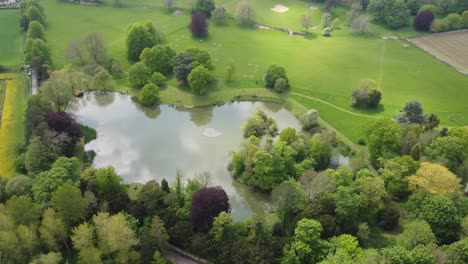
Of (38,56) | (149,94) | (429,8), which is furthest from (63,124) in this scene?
(429,8)

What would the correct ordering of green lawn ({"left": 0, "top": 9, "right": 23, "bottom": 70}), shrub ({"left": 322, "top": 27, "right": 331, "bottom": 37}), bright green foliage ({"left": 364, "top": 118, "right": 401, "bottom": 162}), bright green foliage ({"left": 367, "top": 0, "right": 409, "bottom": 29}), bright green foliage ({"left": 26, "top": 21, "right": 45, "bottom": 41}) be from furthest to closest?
bright green foliage ({"left": 367, "top": 0, "right": 409, "bottom": 29}) < shrub ({"left": 322, "top": 27, "right": 331, "bottom": 37}) < bright green foliage ({"left": 26, "top": 21, "right": 45, "bottom": 41}) < green lawn ({"left": 0, "top": 9, "right": 23, "bottom": 70}) < bright green foliage ({"left": 364, "top": 118, "right": 401, "bottom": 162})

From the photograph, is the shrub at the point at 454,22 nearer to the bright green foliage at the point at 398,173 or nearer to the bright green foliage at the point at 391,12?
the bright green foliage at the point at 391,12

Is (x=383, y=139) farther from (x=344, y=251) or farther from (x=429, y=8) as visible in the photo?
(x=429, y=8)

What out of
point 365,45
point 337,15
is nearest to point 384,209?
point 365,45

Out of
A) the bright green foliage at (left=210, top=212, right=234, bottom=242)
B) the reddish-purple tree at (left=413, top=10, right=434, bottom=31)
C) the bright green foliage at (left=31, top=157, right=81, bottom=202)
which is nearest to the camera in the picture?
the bright green foliage at (left=210, top=212, right=234, bottom=242)

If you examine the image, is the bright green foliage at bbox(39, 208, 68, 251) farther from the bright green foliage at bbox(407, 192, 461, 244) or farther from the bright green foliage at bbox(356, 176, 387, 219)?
the bright green foliage at bbox(407, 192, 461, 244)

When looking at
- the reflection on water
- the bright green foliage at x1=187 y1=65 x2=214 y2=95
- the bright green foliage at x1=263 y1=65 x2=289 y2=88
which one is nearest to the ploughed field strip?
the bright green foliage at x1=263 y1=65 x2=289 y2=88
